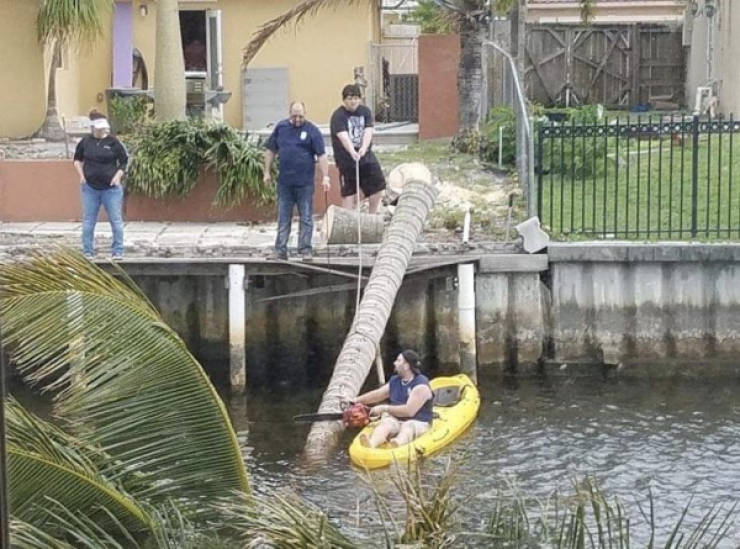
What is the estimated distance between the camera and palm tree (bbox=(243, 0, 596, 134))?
75.8 feet

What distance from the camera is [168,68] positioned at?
896 inches

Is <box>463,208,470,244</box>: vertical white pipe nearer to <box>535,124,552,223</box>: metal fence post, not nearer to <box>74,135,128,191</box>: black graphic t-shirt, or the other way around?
<box>535,124,552,223</box>: metal fence post

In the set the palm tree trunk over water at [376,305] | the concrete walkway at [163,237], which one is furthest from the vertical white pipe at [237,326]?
the palm tree trunk over water at [376,305]

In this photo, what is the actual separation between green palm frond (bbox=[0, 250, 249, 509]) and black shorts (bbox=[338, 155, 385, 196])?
10.1 m

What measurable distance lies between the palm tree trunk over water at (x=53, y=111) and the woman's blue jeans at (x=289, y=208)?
348 inches

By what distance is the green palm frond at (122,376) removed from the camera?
7254mm

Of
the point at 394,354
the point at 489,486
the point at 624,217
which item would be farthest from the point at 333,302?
the point at 489,486

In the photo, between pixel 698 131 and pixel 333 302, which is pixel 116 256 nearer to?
pixel 333 302

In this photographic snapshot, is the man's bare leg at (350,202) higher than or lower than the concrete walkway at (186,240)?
higher

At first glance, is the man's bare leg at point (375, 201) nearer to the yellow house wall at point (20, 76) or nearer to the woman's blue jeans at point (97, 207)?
the woman's blue jeans at point (97, 207)

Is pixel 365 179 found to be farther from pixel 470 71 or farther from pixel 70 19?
pixel 70 19

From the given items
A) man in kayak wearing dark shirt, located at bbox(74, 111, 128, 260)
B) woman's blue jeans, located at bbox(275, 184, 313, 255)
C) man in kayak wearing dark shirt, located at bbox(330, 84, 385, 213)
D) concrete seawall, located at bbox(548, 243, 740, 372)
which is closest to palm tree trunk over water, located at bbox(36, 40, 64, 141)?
man in kayak wearing dark shirt, located at bbox(74, 111, 128, 260)

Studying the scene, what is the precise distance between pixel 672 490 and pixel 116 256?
6877 mm

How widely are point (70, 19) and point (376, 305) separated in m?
10.4
